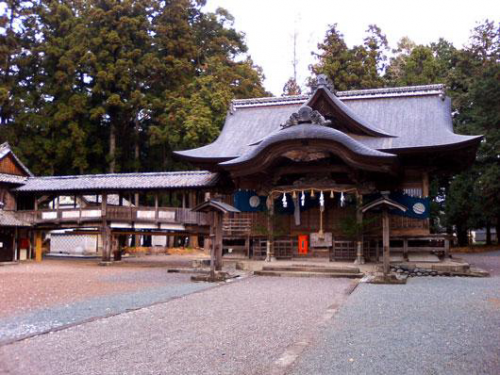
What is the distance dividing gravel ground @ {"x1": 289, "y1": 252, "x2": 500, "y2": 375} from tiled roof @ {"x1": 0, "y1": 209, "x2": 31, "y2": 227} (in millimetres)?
16831

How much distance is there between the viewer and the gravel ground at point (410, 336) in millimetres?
5184

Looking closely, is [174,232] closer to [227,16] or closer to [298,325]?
[298,325]

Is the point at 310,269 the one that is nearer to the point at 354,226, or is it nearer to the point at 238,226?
the point at 354,226

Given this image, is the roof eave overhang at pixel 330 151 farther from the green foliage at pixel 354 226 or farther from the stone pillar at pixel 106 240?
the stone pillar at pixel 106 240

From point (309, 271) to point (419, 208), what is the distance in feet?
16.3

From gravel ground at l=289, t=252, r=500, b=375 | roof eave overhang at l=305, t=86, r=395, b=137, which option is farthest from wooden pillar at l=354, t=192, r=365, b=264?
gravel ground at l=289, t=252, r=500, b=375

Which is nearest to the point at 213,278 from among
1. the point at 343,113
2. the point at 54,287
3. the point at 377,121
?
the point at 54,287

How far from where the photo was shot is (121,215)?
21.7 meters

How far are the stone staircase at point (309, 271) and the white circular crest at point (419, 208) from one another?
3.83m

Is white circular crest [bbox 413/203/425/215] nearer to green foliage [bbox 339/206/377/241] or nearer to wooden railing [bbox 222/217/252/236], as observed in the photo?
green foliage [bbox 339/206/377/241]

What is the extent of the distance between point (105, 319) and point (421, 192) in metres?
13.3

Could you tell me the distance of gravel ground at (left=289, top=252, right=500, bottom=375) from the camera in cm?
518

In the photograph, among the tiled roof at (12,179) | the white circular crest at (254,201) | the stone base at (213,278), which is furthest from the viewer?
the tiled roof at (12,179)

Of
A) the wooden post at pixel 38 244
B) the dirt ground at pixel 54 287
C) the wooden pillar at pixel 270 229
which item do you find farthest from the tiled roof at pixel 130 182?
the dirt ground at pixel 54 287
